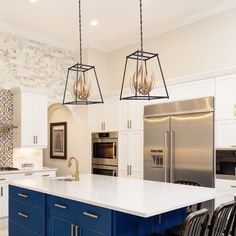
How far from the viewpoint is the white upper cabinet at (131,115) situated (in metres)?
5.68

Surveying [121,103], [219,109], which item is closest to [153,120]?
[121,103]

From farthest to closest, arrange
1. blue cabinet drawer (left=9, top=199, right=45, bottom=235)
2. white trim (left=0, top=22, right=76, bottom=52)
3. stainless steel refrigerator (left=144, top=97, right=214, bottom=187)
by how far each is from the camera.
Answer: white trim (left=0, top=22, right=76, bottom=52) < stainless steel refrigerator (left=144, top=97, right=214, bottom=187) < blue cabinet drawer (left=9, top=199, right=45, bottom=235)

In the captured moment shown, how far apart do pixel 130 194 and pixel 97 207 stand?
0.40 meters

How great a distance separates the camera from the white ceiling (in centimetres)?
516

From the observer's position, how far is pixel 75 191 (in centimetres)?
308

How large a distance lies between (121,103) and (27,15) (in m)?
2.42

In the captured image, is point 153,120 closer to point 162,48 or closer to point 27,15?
point 162,48

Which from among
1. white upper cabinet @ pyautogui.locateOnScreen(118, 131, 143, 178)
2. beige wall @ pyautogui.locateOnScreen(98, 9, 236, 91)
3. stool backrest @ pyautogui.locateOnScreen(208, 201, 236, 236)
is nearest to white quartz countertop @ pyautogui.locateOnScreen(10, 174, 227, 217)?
stool backrest @ pyautogui.locateOnScreen(208, 201, 236, 236)

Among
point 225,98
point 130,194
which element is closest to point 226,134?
point 225,98

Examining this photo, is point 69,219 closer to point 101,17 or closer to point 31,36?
point 101,17

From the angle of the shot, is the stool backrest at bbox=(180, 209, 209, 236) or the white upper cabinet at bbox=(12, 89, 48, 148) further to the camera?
the white upper cabinet at bbox=(12, 89, 48, 148)

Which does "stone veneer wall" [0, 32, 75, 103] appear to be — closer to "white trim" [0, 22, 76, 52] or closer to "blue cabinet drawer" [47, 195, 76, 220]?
"white trim" [0, 22, 76, 52]

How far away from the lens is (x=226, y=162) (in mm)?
4367

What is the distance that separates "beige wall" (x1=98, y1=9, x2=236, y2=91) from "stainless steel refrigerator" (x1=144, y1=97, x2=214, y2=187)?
1068 mm
